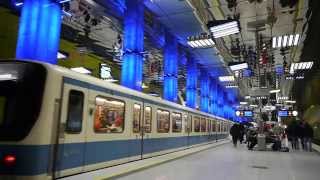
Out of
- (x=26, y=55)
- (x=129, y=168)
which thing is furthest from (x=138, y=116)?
(x=26, y=55)

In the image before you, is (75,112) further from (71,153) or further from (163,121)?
(163,121)

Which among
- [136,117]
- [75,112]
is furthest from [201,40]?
[75,112]

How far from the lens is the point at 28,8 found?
8.09m

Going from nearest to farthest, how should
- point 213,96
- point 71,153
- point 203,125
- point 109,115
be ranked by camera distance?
1. point 71,153
2. point 109,115
3. point 203,125
4. point 213,96

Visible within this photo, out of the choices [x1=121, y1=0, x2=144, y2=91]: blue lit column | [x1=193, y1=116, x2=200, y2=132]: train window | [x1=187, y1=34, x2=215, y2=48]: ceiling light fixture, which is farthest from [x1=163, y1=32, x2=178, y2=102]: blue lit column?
[x1=121, y1=0, x2=144, y2=91]: blue lit column

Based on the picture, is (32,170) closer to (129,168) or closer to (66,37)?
(129,168)

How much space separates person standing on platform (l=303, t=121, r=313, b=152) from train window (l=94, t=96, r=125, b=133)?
12307 millimetres

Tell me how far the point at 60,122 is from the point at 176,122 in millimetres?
8860

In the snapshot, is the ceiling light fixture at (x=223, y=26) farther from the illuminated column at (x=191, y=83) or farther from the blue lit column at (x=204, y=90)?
the blue lit column at (x=204, y=90)

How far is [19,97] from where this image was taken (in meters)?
5.39

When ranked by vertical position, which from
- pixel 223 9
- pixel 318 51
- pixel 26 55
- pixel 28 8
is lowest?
pixel 26 55

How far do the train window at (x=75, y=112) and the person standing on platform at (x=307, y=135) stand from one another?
46.8 feet

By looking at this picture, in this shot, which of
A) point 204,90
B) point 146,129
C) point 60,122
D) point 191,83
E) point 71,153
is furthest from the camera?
point 204,90

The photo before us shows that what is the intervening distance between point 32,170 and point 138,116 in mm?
4888
